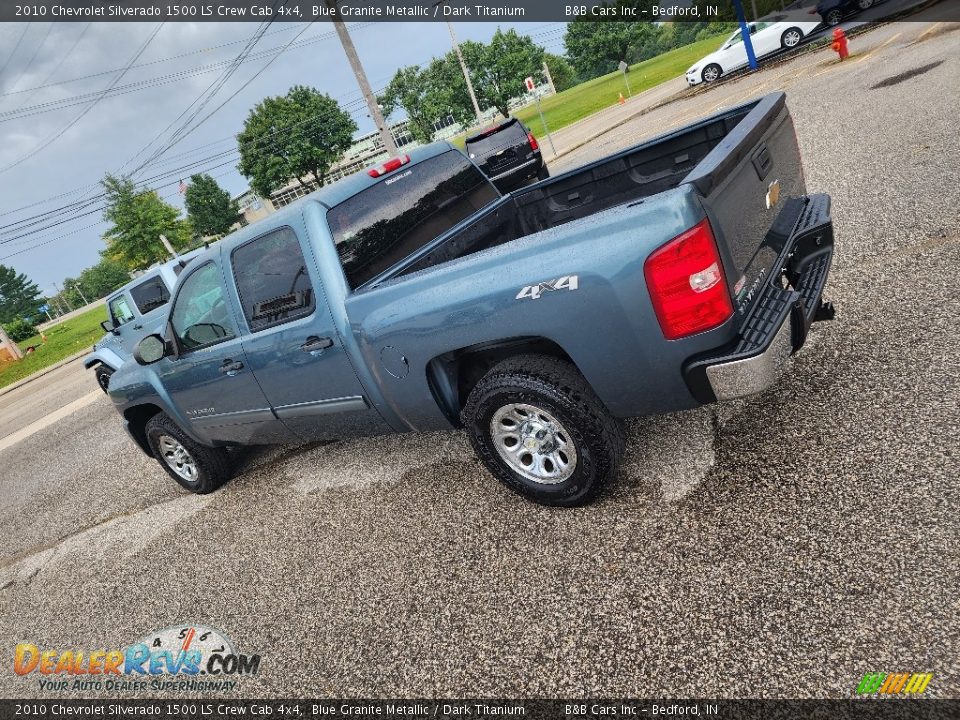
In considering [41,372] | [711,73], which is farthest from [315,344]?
[711,73]

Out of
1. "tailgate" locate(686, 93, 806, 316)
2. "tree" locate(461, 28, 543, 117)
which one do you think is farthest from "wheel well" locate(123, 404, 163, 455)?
"tree" locate(461, 28, 543, 117)

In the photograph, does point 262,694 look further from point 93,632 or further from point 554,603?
point 93,632

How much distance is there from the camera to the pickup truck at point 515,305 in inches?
91.7

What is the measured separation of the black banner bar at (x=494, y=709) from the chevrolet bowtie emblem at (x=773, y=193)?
7.45ft

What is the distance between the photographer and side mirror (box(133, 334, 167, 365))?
4.07 m

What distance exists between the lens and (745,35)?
20906 millimetres

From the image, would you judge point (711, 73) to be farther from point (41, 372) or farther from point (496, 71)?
point (496, 71)

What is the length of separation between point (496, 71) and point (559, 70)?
3587 cm

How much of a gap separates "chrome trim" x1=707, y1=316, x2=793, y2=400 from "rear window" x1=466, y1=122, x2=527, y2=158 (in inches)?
452

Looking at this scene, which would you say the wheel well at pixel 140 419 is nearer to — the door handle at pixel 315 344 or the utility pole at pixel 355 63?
the door handle at pixel 315 344

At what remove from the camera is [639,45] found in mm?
81000

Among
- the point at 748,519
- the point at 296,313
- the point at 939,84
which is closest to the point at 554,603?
the point at 748,519

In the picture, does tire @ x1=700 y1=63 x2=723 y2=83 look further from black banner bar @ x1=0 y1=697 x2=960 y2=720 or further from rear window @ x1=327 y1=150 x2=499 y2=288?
black banner bar @ x1=0 y1=697 x2=960 y2=720

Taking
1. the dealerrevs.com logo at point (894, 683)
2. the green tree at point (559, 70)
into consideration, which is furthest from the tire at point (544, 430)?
the green tree at point (559, 70)
